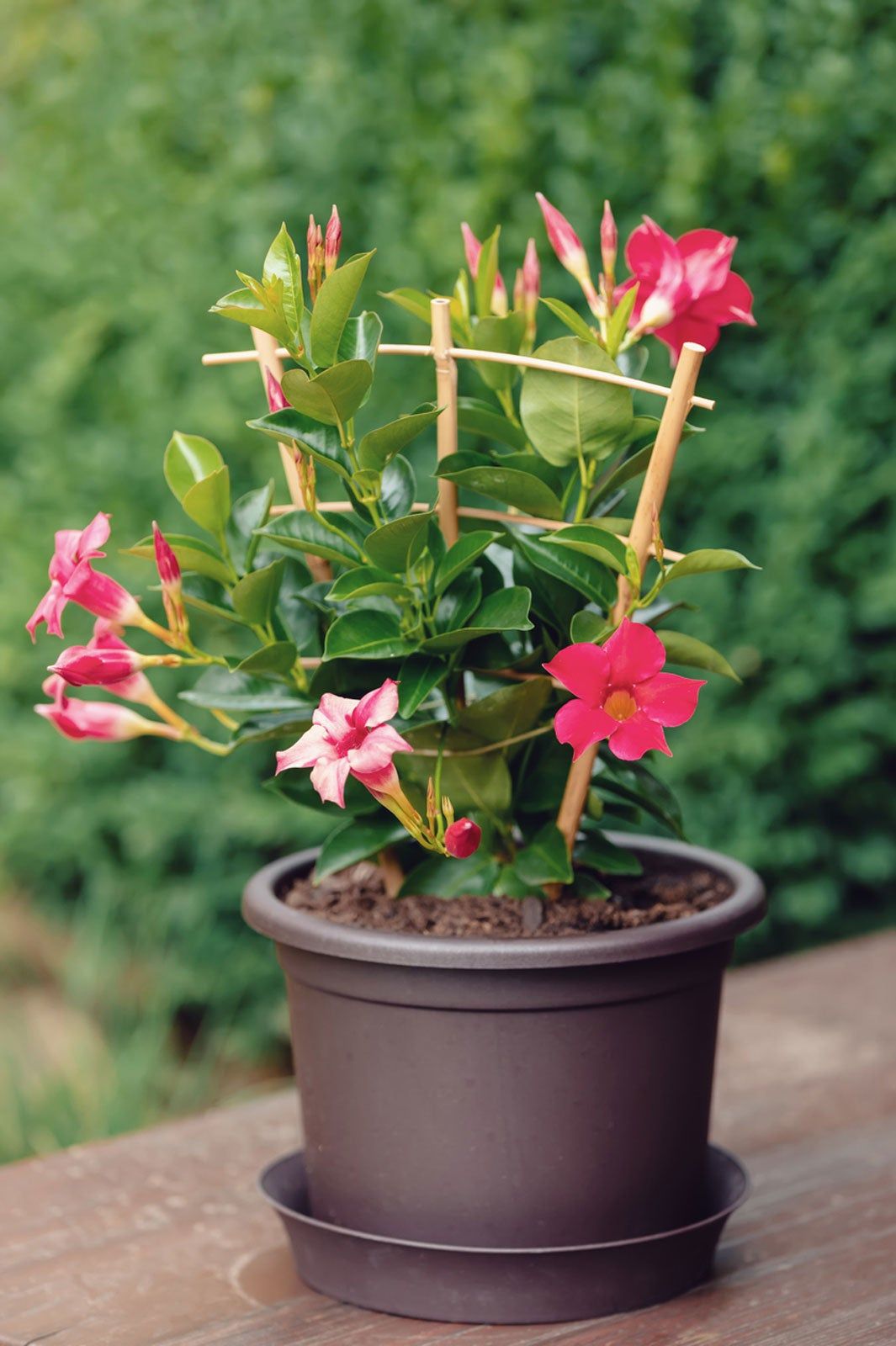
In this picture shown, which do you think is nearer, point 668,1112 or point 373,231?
point 668,1112

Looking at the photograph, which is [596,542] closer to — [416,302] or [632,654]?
[632,654]

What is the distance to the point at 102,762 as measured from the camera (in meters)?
2.29

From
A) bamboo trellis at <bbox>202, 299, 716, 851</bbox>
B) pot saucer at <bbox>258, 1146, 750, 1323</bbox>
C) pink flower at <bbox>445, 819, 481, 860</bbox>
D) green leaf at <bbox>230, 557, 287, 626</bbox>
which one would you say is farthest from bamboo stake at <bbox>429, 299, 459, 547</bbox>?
pot saucer at <bbox>258, 1146, 750, 1323</bbox>

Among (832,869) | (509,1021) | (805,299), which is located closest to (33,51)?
(805,299)

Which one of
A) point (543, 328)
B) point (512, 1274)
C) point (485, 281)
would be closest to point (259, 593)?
point (485, 281)

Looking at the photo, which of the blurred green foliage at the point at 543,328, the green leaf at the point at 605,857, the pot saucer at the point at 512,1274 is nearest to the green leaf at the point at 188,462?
the green leaf at the point at 605,857

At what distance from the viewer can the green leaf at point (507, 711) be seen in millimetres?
890

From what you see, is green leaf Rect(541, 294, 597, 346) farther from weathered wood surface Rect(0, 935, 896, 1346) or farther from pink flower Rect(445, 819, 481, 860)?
weathered wood surface Rect(0, 935, 896, 1346)

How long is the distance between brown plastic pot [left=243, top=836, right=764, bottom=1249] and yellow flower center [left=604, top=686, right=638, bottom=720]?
5.4 inches

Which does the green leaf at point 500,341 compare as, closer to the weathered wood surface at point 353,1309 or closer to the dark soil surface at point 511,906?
the dark soil surface at point 511,906

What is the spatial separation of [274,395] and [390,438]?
0.28 ft

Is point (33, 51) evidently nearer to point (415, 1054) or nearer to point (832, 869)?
point (832, 869)

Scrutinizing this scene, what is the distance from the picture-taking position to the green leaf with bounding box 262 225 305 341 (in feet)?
2.69

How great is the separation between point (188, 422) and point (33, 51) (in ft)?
4.67
